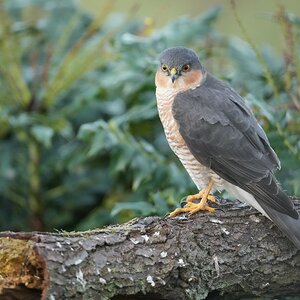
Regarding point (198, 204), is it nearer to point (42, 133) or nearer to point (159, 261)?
point (159, 261)

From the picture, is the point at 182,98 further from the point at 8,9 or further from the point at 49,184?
the point at 8,9

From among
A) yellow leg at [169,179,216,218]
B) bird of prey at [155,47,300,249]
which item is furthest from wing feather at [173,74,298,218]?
yellow leg at [169,179,216,218]

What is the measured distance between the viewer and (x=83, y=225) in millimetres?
6195

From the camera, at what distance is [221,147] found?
4.43 m

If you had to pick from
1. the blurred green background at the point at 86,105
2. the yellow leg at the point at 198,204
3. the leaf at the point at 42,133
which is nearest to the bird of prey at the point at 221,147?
the yellow leg at the point at 198,204

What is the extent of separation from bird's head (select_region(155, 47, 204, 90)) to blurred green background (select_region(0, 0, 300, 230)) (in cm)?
56

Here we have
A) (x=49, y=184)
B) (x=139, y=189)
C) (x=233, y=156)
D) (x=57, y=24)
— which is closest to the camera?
(x=233, y=156)

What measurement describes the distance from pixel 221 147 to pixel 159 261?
0.93 m

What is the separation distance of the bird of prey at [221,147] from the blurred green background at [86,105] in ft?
2.65

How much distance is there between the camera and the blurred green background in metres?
5.76

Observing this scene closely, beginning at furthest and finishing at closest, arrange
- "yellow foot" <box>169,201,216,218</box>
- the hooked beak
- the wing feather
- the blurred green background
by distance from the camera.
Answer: the blurred green background, the hooked beak, the wing feather, "yellow foot" <box>169,201,216,218</box>

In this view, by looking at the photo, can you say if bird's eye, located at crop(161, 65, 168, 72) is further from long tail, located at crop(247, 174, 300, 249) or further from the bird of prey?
long tail, located at crop(247, 174, 300, 249)

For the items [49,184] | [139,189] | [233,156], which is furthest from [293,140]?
[49,184]

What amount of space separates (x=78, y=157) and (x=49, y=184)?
0.65m
